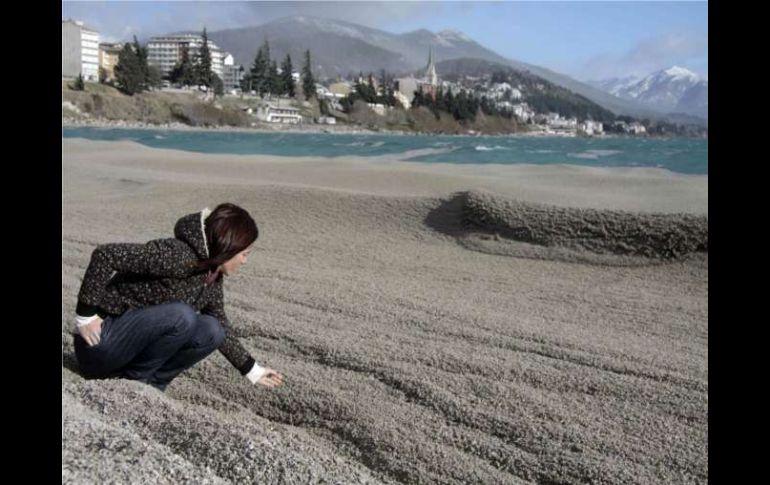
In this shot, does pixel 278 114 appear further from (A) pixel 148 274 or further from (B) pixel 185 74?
(A) pixel 148 274

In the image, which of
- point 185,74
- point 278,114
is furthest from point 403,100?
point 185,74

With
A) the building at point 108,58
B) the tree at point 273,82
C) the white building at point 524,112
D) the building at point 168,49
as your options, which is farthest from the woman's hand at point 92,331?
the white building at point 524,112

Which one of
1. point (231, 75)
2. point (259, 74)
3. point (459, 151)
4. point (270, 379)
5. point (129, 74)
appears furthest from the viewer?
point (231, 75)

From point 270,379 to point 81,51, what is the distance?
112 m

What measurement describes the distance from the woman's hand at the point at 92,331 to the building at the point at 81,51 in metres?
105

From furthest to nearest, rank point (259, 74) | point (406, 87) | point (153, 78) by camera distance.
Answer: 1. point (406, 87)
2. point (259, 74)
3. point (153, 78)

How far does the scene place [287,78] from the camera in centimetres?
11431

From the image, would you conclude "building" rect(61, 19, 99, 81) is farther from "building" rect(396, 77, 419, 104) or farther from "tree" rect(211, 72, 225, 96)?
"building" rect(396, 77, 419, 104)

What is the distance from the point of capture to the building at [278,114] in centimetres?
10296

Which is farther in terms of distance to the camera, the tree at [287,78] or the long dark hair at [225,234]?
the tree at [287,78]

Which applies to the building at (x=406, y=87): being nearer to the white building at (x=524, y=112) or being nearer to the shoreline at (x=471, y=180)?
the white building at (x=524, y=112)

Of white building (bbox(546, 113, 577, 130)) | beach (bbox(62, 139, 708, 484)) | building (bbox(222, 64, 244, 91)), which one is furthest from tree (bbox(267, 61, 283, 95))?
beach (bbox(62, 139, 708, 484))

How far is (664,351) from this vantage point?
16.2ft

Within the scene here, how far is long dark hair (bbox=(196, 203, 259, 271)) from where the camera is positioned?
2.99 m
